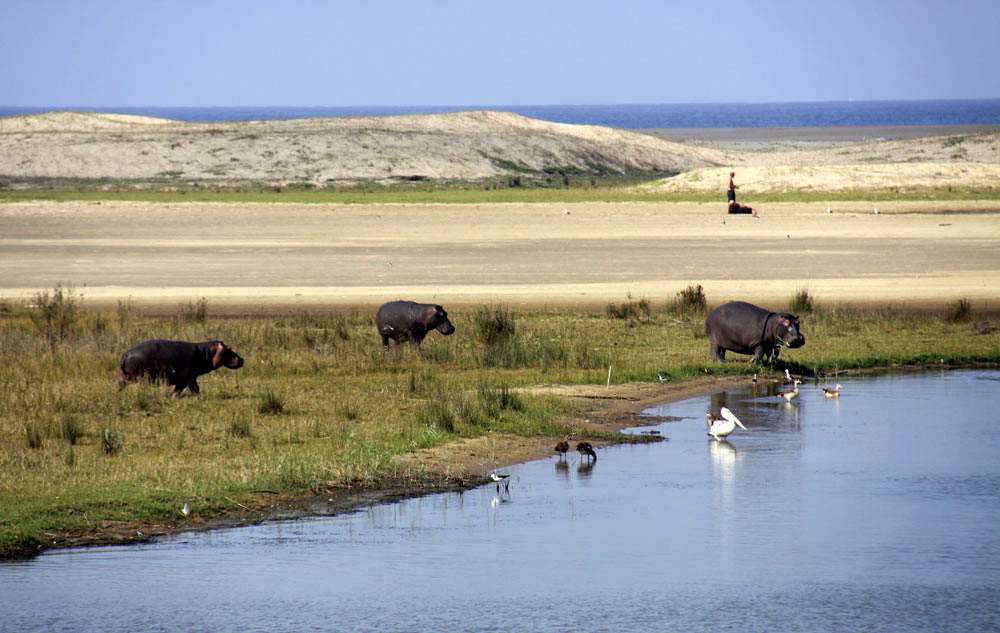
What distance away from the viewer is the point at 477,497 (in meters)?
15.1

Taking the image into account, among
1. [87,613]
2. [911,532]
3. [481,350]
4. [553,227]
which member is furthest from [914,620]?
[553,227]

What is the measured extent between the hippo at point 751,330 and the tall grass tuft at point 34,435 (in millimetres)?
9565

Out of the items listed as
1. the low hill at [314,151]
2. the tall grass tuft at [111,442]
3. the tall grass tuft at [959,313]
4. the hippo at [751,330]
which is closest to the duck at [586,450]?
the tall grass tuft at [111,442]

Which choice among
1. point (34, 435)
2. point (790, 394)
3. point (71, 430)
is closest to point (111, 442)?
point (71, 430)

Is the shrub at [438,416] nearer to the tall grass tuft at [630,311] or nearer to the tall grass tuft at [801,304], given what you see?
the tall grass tuft at [630,311]

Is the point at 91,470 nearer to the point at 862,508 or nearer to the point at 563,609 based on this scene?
the point at 563,609

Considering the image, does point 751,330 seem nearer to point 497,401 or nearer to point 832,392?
point 832,392

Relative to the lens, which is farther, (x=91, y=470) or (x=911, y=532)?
(x=91, y=470)

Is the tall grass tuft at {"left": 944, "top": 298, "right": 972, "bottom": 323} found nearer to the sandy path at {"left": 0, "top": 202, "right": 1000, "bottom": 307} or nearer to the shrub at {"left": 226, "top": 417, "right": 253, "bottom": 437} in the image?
the sandy path at {"left": 0, "top": 202, "right": 1000, "bottom": 307}

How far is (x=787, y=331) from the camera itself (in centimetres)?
2145

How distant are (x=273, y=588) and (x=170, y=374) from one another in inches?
292

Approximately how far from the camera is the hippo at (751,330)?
21.5 m

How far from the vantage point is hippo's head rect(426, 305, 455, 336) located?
2345 centimetres

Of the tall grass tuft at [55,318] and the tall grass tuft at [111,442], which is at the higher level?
the tall grass tuft at [55,318]
